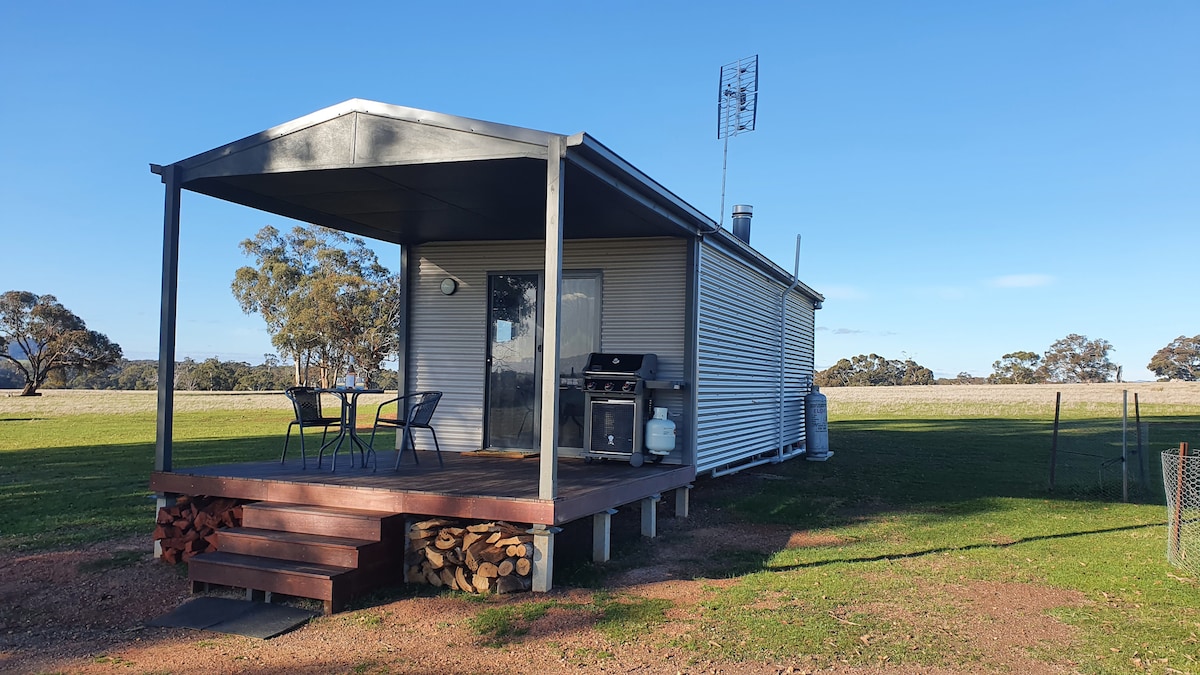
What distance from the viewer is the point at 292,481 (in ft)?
17.3

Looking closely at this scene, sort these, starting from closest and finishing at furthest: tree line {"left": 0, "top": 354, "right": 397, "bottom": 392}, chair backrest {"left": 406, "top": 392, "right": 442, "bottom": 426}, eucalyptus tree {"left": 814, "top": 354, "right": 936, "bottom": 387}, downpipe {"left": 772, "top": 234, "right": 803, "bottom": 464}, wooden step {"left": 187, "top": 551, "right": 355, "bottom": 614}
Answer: wooden step {"left": 187, "top": 551, "right": 355, "bottom": 614} < chair backrest {"left": 406, "top": 392, "right": 442, "bottom": 426} < downpipe {"left": 772, "top": 234, "right": 803, "bottom": 464} < tree line {"left": 0, "top": 354, "right": 397, "bottom": 392} < eucalyptus tree {"left": 814, "top": 354, "right": 936, "bottom": 387}

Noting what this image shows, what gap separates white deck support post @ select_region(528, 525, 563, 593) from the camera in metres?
4.63

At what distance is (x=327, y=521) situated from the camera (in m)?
4.81

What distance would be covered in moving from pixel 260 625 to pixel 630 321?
453 centimetres

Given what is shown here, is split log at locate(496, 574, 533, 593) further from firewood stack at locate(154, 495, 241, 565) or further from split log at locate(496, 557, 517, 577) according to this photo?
firewood stack at locate(154, 495, 241, 565)

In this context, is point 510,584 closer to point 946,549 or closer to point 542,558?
point 542,558

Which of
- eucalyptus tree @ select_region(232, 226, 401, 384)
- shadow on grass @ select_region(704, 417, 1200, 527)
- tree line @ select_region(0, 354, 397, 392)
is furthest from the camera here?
tree line @ select_region(0, 354, 397, 392)

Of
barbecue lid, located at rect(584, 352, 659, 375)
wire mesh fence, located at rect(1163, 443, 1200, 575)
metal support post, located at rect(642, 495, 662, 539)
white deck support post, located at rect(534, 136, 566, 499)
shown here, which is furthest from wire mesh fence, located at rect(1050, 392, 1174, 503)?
white deck support post, located at rect(534, 136, 566, 499)

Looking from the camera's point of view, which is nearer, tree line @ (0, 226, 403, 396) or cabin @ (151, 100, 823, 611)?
cabin @ (151, 100, 823, 611)

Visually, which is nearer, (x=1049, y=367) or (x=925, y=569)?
(x=925, y=569)

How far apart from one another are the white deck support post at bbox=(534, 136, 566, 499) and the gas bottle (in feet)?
8.13

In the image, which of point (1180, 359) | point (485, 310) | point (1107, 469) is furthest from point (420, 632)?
point (1180, 359)

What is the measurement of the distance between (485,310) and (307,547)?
13.1 ft

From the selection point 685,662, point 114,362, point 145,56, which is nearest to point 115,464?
point 145,56
